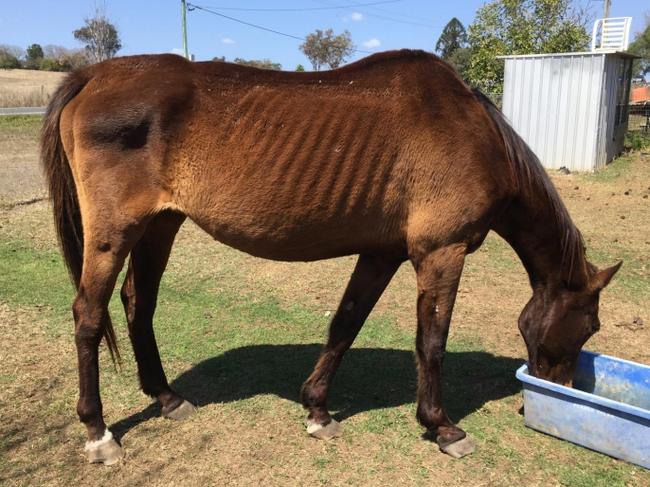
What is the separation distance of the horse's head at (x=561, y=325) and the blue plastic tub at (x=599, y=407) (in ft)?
0.50

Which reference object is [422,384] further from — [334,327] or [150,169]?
[150,169]

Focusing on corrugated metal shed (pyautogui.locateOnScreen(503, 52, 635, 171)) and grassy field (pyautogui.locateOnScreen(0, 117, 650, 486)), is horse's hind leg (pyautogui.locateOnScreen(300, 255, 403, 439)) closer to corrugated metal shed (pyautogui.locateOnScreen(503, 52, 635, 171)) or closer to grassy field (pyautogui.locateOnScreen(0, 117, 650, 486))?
grassy field (pyautogui.locateOnScreen(0, 117, 650, 486))

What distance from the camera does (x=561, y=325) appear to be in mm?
3363

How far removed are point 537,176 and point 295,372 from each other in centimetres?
220

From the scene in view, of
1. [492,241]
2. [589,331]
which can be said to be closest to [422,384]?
[589,331]

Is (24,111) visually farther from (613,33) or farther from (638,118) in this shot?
(638,118)

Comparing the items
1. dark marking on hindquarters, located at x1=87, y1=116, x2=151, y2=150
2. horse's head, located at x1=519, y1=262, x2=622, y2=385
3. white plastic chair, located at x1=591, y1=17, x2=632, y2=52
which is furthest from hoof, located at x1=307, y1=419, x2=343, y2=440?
white plastic chair, located at x1=591, y1=17, x2=632, y2=52

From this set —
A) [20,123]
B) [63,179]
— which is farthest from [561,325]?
[20,123]

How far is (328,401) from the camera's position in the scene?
150 inches

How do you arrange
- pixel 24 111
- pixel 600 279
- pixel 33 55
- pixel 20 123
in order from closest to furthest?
1. pixel 600 279
2. pixel 20 123
3. pixel 24 111
4. pixel 33 55

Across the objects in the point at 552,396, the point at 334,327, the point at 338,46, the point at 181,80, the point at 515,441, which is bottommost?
the point at 515,441

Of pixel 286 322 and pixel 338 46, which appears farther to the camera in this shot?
pixel 338 46

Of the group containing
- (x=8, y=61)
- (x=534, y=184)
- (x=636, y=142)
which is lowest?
(x=636, y=142)

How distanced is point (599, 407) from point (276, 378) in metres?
2.13
